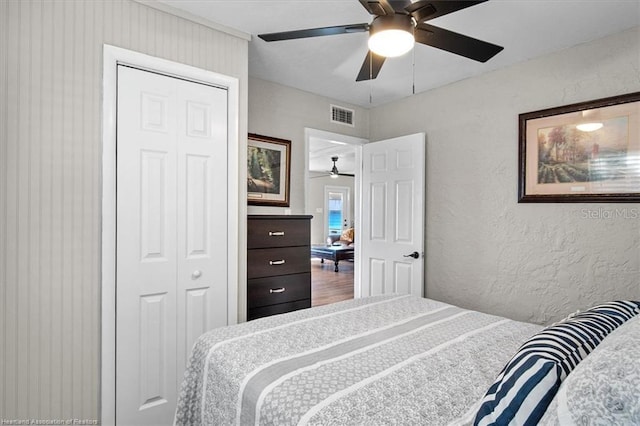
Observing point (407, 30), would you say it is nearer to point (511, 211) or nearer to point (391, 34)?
point (391, 34)

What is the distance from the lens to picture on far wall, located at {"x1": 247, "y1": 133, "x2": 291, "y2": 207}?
3184 mm

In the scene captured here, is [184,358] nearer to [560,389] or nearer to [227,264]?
[227,264]

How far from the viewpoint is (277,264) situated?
8.86 feet

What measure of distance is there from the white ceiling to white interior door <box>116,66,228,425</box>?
54 centimetres

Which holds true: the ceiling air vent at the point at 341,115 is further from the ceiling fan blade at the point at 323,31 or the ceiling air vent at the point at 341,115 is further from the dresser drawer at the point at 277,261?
the ceiling fan blade at the point at 323,31

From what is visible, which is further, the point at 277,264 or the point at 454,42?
the point at 277,264

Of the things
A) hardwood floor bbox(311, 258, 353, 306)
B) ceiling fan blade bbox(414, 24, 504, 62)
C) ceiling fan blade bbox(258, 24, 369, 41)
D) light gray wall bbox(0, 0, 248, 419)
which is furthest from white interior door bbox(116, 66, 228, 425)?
hardwood floor bbox(311, 258, 353, 306)

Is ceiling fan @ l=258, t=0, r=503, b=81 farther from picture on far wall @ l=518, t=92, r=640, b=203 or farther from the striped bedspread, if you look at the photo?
the striped bedspread

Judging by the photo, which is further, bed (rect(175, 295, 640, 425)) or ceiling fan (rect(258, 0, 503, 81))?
ceiling fan (rect(258, 0, 503, 81))

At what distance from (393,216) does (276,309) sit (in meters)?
1.57

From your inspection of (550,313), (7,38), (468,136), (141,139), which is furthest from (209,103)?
(550,313)

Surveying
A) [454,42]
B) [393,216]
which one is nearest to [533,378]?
[454,42]

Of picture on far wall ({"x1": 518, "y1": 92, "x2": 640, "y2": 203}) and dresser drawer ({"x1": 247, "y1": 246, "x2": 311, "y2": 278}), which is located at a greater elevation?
picture on far wall ({"x1": 518, "y1": 92, "x2": 640, "y2": 203})

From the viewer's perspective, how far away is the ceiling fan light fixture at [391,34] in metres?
1.53
